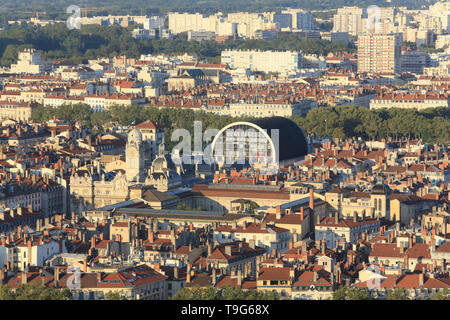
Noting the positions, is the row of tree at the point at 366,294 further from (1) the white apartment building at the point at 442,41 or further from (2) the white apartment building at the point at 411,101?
(1) the white apartment building at the point at 442,41

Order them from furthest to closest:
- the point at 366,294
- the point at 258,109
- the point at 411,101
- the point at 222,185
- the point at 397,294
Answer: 1. the point at 411,101
2. the point at 258,109
3. the point at 222,185
4. the point at 366,294
5. the point at 397,294

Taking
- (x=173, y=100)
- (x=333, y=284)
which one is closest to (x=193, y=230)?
(x=333, y=284)

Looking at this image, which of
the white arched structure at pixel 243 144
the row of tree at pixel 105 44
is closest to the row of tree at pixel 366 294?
the white arched structure at pixel 243 144

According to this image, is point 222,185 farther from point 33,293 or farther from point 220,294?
point 33,293

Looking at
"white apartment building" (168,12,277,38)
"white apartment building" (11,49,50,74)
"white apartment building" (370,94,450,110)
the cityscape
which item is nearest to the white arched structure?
the cityscape

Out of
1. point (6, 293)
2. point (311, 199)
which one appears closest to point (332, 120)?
point (311, 199)

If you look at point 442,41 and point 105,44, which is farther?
point 442,41
